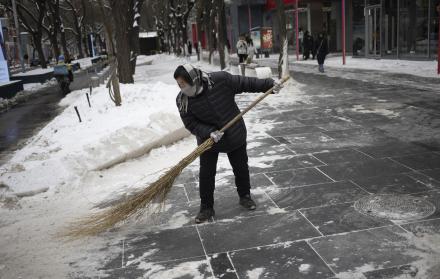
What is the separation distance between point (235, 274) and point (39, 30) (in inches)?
1317

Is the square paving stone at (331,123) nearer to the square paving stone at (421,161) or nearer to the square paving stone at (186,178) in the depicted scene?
the square paving stone at (421,161)

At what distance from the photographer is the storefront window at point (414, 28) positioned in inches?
789

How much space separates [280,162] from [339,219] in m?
1.96

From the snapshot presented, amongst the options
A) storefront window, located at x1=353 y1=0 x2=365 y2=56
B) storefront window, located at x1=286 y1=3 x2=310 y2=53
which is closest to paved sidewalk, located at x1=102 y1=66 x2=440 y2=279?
storefront window, located at x1=353 y1=0 x2=365 y2=56

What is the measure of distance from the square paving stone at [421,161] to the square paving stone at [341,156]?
446 mm

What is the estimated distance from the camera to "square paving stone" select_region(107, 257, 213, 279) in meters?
3.53

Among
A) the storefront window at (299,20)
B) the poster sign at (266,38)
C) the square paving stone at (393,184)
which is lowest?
the square paving stone at (393,184)

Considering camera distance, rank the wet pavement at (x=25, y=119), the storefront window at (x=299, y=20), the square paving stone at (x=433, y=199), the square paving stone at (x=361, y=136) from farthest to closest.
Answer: the storefront window at (x=299, y=20) → the wet pavement at (x=25, y=119) → the square paving stone at (x=361, y=136) → the square paving stone at (x=433, y=199)

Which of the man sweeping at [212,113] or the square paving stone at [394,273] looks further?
the man sweeping at [212,113]

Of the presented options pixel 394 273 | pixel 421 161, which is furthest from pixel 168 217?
pixel 421 161

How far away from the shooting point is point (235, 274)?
11.4 ft

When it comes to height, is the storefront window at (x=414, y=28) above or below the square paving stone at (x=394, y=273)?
above

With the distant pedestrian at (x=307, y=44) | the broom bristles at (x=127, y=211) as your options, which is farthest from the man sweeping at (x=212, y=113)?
the distant pedestrian at (x=307, y=44)

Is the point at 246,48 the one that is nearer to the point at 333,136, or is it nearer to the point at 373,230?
the point at 333,136
